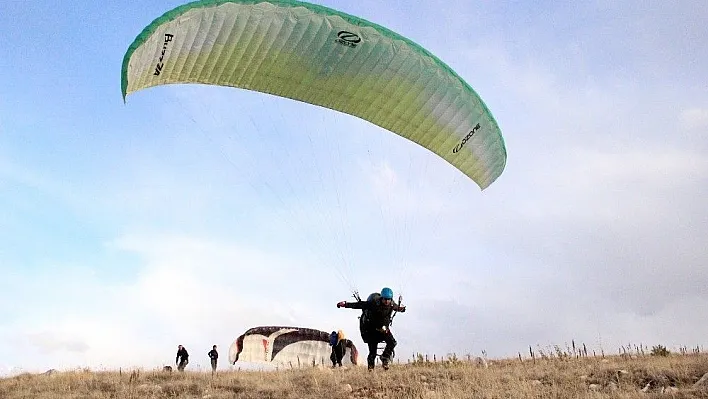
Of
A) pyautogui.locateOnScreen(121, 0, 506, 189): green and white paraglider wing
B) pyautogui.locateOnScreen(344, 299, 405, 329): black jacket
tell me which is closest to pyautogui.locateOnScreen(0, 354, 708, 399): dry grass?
pyautogui.locateOnScreen(344, 299, 405, 329): black jacket

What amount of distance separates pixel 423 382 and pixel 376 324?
5.93 ft

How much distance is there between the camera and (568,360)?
531 inches

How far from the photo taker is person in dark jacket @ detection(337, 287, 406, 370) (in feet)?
41.7

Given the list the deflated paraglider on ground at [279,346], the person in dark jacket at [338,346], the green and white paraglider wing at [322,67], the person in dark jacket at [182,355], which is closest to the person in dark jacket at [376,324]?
the green and white paraglider wing at [322,67]

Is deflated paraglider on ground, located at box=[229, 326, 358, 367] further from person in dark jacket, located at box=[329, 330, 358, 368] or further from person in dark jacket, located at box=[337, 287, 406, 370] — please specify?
person in dark jacket, located at box=[337, 287, 406, 370]

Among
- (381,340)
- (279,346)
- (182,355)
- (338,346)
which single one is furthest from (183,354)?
(381,340)

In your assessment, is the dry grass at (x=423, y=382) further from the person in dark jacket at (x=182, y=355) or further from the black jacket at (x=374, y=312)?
the person in dark jacket at (x=182, y=355)

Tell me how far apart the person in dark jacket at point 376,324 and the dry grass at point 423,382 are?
0.45m

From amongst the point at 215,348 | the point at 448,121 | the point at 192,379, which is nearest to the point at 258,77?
the point at 448,121

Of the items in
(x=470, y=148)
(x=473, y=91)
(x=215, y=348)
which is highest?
(x=473, y=91)

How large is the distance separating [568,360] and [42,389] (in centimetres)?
1015

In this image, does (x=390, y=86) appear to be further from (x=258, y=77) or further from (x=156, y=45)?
(x=156, y=45)

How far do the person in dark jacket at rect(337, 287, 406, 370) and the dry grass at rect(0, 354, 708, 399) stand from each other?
448 mm

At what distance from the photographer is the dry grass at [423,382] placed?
986 centimetres
